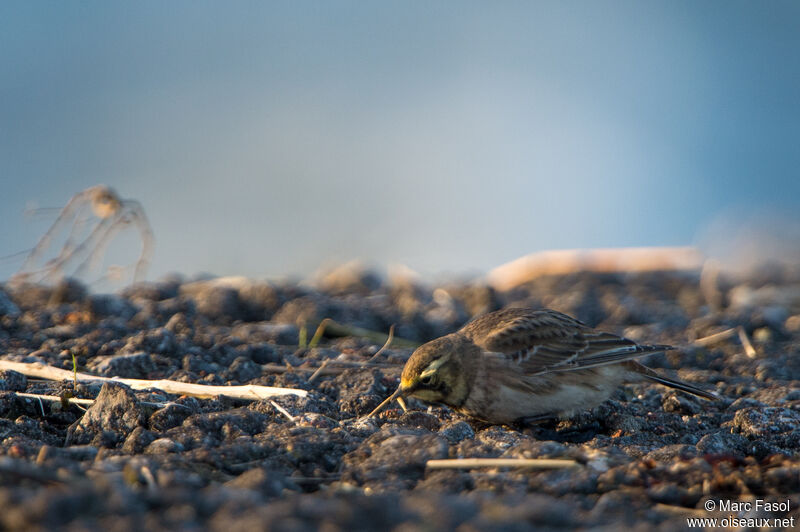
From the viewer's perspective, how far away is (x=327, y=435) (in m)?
4.31

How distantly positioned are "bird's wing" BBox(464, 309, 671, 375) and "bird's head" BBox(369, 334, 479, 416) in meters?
0.35

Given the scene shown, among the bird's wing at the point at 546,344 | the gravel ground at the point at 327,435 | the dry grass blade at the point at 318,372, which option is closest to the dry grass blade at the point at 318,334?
the gravel ground at the point at 327,435

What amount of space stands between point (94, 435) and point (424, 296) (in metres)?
5.96

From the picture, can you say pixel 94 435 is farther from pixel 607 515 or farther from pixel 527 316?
pixel 527 316

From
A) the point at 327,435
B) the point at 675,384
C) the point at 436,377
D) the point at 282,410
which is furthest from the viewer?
the point at 675,384

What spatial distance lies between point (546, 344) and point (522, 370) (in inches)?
13.1

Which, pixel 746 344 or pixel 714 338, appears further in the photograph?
pixel 714 338

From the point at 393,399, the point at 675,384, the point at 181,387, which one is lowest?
the point at 675,384

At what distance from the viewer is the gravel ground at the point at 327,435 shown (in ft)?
8.53

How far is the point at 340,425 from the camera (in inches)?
188

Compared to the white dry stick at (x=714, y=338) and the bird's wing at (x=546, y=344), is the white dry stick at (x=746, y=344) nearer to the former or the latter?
the white dry stick at (x=714, y=338)

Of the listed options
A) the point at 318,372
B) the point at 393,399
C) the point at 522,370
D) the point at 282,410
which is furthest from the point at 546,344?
the point at 282,410

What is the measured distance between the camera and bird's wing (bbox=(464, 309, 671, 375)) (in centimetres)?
574

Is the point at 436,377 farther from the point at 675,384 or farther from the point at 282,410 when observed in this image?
the point at 675,384
